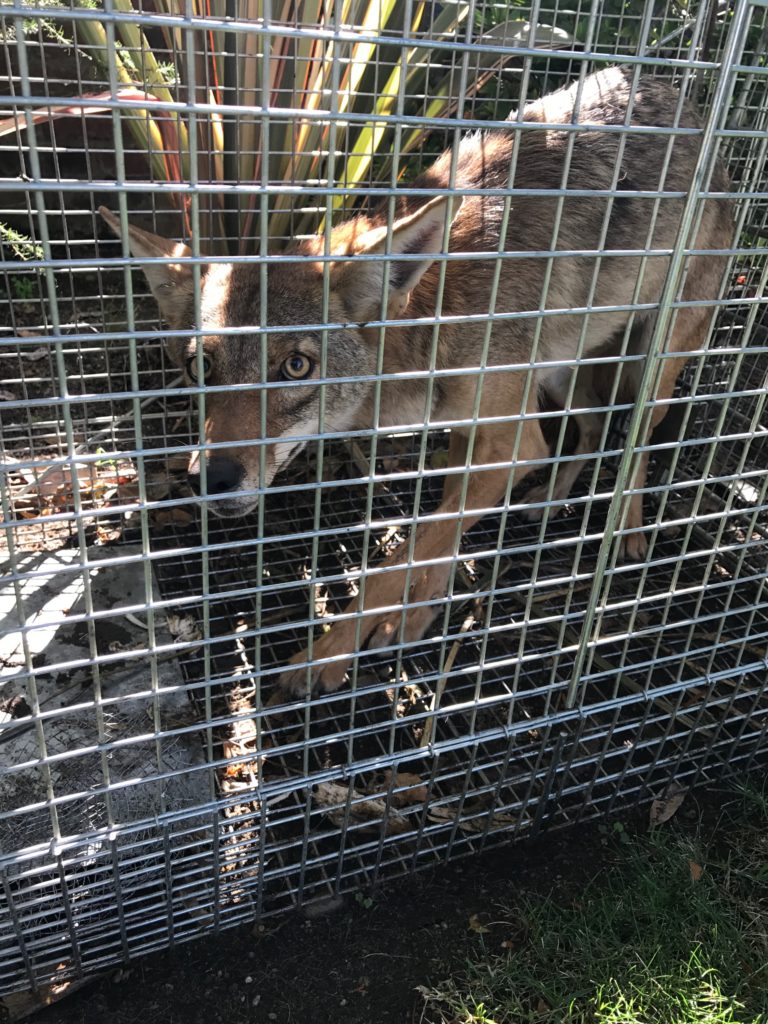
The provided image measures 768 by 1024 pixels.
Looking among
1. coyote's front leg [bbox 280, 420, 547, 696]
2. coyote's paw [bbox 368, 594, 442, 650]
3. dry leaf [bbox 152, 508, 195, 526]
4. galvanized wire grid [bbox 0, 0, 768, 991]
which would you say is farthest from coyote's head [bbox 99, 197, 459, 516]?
dry leaf [bbox 152, 508, 195, 526]

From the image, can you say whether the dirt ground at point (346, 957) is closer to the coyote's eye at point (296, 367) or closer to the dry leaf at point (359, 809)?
the dry leaf at point (359, 809)

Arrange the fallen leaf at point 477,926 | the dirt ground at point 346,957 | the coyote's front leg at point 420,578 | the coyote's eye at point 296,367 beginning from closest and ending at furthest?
the dirt ground at point 346,957, the fallen leaf at point 477,926, the coyote's eye at point 296,367, the coyote's front leg at point 420,578

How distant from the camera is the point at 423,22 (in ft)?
15.8

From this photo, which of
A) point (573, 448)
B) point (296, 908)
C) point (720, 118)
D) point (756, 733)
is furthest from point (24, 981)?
point (573, 448)

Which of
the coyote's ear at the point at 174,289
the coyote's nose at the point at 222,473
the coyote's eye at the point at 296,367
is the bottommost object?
the coyote's nose at the point at 222,473

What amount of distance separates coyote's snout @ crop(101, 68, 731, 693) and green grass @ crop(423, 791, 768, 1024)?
106 centimetres

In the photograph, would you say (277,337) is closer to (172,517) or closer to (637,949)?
(172,517)

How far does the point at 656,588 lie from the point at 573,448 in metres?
1.26

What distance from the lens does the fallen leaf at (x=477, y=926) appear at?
254 cm

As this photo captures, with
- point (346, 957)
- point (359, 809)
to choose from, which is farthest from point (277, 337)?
point (346, 957)

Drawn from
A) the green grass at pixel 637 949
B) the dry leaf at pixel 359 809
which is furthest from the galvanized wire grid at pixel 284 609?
the green grass at pixel 637 949

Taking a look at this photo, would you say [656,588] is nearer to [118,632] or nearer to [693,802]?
[693,802]

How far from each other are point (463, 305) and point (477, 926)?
2164 millimetres

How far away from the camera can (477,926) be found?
101 inches
